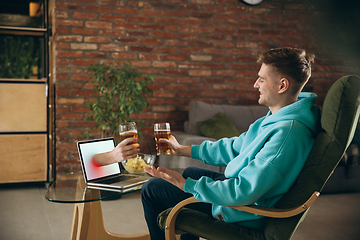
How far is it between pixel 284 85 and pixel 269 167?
1.23 ft

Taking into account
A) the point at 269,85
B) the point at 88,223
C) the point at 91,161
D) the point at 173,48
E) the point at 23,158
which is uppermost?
the point at 173,48

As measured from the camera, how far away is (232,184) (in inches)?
49.5

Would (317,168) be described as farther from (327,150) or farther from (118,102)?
(118,102)

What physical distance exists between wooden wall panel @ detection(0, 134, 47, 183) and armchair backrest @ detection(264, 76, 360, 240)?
120 inches

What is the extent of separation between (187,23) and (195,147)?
2.52m

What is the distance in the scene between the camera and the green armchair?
4.11ft

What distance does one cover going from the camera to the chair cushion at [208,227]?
51.9 inches

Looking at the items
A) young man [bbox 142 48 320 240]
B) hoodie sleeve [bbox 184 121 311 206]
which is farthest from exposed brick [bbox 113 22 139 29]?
hoodie sleeve [bbox 184 121 311 206]

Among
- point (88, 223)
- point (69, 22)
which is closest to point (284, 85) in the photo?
point (88, 223)

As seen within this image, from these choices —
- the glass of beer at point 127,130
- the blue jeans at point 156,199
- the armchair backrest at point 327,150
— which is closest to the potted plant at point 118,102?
the glass of beer at point 127,130

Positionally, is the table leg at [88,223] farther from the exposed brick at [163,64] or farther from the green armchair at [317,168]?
the exposed brick at [163,64]

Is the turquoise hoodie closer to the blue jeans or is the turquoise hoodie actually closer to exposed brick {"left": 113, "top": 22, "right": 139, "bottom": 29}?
the blue jeans

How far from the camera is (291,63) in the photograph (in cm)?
137

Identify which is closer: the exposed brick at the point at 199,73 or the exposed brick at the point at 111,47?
the exposed brick at the point at 111,47
